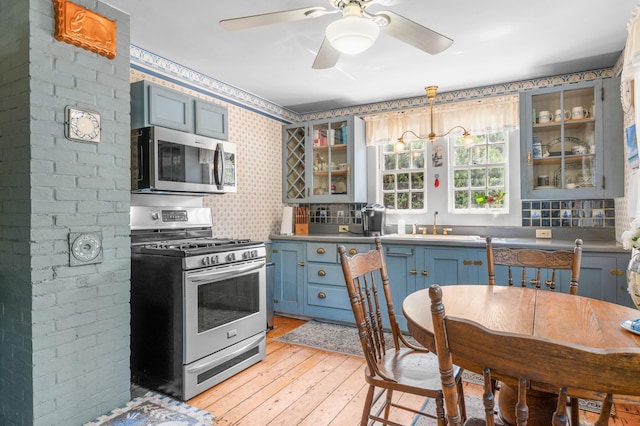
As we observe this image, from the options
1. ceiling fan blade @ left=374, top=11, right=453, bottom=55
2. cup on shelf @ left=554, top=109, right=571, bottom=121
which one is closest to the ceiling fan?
ceiling fan blade @ left=374, top=11, right=453, bottom=55

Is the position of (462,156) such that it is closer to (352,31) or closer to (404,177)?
(404,177)

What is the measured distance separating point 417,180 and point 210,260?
8.57ft

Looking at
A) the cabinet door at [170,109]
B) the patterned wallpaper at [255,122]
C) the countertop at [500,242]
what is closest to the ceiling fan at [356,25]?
the cabinet door at [170,109]

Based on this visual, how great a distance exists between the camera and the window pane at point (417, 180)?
4.17 meters

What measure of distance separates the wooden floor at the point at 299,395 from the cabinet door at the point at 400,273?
697 mm

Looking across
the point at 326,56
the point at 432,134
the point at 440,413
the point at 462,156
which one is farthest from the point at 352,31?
the point at 462,156

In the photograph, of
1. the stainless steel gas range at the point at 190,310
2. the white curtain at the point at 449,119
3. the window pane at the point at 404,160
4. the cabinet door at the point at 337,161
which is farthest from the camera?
the window pane at the point at 404,160

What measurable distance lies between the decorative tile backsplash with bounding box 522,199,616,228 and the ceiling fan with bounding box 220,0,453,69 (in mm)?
2278

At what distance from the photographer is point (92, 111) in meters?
2.10

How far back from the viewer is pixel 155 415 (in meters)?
2.13

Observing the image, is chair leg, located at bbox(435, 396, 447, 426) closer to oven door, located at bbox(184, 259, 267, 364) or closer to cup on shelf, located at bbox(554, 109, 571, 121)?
oven door, located at bbox(184, 259, 267, 364)

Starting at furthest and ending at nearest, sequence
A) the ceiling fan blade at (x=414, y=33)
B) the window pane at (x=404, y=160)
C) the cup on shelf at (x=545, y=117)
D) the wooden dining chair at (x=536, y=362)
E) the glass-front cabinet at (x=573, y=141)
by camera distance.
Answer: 1. the window pane at (x=404, y=160)
2. the cup on shelf at (x=545, y=117)
3. the glass-front cabinet at (x=573, y=141)
4. the ceiling fan blade at (x=414, y=33)
5. the wooden dining chair at (x=536, y=362)

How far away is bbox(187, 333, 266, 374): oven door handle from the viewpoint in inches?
91.9

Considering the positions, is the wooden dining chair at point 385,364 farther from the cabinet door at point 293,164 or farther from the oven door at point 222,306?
the cabinet door at point 293,164
